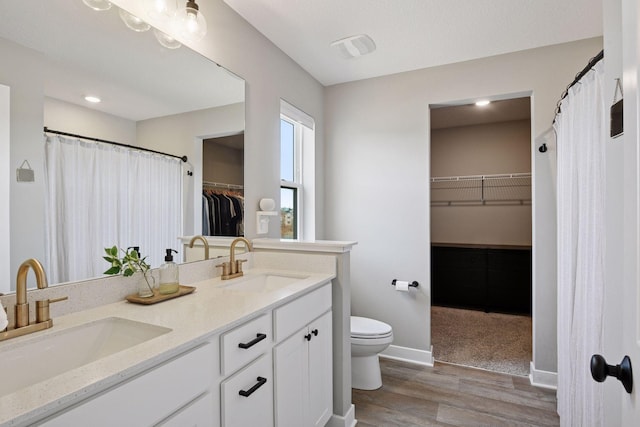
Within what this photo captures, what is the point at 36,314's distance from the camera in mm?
1023

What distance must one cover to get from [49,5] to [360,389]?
271cm

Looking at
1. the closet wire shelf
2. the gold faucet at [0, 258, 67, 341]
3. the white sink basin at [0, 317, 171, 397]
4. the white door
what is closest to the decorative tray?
the white sink basin at [0, 317, 171, 397]

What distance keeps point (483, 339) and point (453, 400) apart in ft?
4.14

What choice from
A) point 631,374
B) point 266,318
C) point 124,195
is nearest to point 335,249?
point 266,318

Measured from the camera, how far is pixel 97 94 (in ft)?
4.33

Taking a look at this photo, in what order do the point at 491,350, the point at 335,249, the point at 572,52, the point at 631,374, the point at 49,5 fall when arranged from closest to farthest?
the point at 631,374 → the point at 49,5 → the point at 335,249 → the point at 572,52 → the point at 491,350

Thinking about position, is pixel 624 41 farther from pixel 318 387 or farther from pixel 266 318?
pixel 318 387

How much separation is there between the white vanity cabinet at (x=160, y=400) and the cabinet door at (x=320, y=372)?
26.4 inches

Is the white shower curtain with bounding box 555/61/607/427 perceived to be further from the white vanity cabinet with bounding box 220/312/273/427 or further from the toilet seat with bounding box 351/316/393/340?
the white vanity cabinet with bounding box 220/312/273/427

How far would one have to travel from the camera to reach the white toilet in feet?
7.40

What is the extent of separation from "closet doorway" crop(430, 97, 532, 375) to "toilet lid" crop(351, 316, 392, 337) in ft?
4.09

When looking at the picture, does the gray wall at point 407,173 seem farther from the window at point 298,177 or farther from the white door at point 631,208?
the white door at point 631,208

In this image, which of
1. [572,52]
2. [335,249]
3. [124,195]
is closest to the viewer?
[124,195]

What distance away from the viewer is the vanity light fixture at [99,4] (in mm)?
1297
